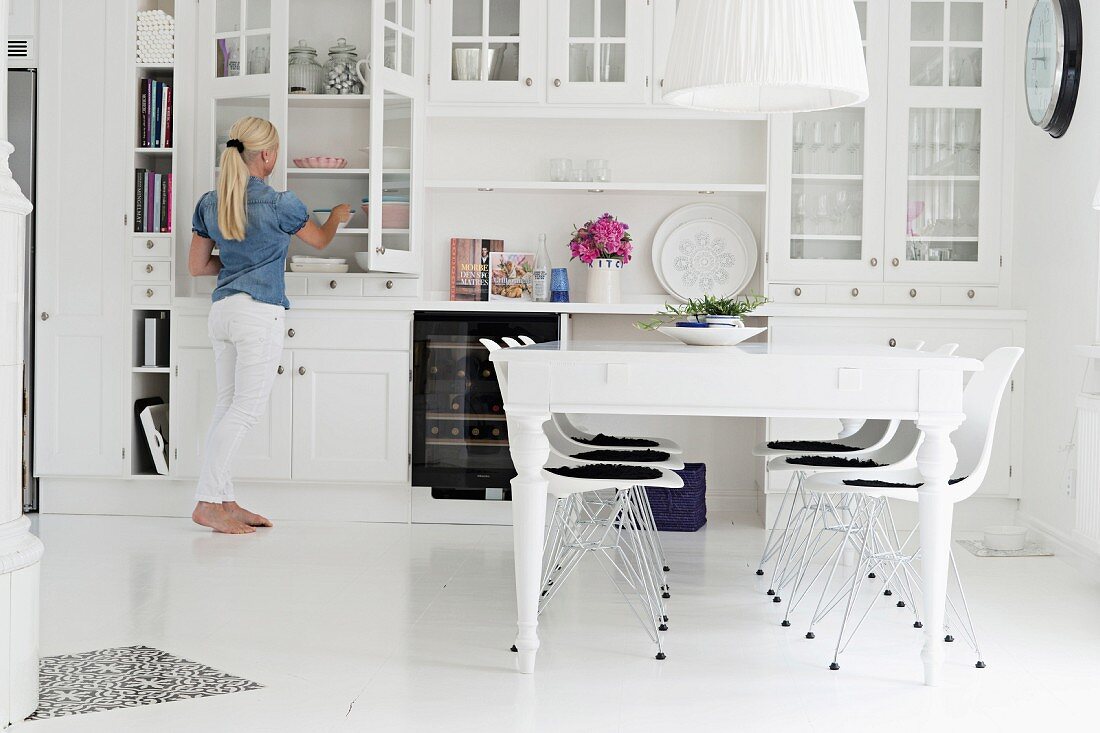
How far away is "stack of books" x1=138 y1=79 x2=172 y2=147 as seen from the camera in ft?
15.5

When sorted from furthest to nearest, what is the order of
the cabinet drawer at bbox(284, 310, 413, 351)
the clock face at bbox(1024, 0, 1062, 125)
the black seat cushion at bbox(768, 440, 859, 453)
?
the cabinet drawer at bbox(284, 310, 413, 351), the clock face at bbox(1024, 0, 1062, 125), the black seat cushion at bbox(768, 440, 859, 453)

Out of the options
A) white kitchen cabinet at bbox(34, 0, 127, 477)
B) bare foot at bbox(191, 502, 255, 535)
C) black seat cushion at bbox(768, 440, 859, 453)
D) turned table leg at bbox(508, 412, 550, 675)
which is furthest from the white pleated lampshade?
white kitchen cabinet at bbox(34, 0, 127, 477)

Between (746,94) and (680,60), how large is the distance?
433 mm

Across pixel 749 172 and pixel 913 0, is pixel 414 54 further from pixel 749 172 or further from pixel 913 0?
pixel 913 0

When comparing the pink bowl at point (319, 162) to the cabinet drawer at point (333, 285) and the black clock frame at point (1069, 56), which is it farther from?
the black clock frame at point (1069, 56)

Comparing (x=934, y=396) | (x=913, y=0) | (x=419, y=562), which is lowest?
(x=419, y=562)

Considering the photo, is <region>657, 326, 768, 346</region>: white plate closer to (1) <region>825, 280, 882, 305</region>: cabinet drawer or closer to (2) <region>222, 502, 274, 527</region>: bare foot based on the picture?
(1) <region>825, 280, 882, 305</region>: cabinet drawer

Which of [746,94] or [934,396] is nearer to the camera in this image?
[934,396]

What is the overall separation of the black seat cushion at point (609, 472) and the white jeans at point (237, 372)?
1958 mm

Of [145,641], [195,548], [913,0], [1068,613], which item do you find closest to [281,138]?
[195,548]

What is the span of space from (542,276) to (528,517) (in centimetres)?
247

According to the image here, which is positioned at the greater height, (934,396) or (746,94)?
(746,94)

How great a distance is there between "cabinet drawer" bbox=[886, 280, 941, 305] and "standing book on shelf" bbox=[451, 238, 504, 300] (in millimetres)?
1841

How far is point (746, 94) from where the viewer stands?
3248 millimetres
